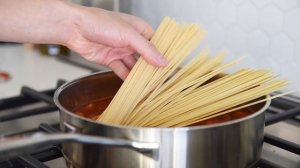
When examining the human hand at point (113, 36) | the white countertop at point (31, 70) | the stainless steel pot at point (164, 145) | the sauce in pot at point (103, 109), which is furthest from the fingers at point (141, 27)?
the white countertop at point (31, 70)

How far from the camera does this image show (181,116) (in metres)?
0.61

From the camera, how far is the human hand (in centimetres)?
65

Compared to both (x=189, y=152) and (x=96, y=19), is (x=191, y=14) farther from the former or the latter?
(x=189, y=152)

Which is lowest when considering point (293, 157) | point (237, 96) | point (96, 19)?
point (293, 157)

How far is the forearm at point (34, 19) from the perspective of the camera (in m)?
0.65

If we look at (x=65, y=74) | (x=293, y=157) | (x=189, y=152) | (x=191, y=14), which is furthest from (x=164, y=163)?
(x=65, y=74)

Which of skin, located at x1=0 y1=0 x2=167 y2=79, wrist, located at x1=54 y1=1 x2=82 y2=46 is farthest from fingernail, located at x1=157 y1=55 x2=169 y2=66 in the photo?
wrist, located at x1=54 y1=1 x2=82 y2=46

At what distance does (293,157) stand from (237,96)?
17 centimetres

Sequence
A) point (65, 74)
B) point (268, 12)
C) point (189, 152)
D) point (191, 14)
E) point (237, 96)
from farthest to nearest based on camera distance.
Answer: point (65, 74)
point (191, 14)
point (268, 12)
point (237, 96)
point (189, 152)

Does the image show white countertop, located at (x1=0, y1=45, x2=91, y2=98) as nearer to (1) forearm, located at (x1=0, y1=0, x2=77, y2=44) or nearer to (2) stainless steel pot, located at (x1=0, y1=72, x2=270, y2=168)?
(1) forearm, located at (x1=0, y1=0, x2=77, y2=44)

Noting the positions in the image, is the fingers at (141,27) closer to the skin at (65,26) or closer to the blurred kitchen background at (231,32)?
the skin at (65,26)

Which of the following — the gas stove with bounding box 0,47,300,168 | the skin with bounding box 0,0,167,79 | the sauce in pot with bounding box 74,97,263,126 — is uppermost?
the skin with bounding box 0,0,167,79

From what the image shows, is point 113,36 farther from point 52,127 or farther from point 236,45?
point 236,45

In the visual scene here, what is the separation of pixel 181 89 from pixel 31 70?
68 cm
